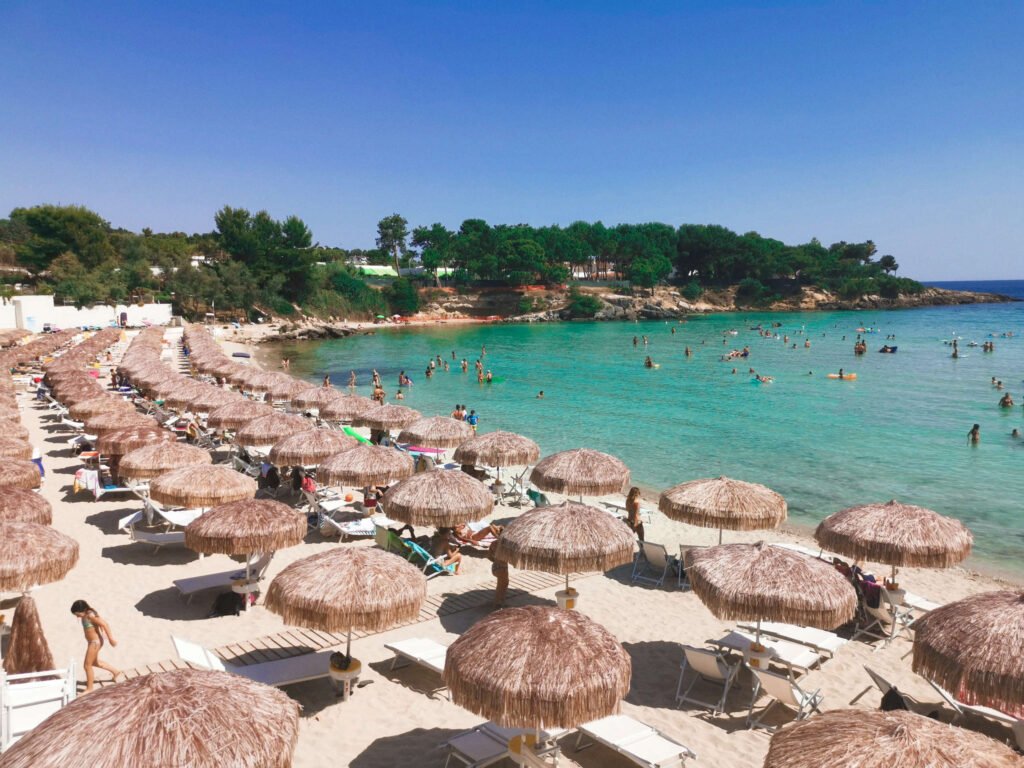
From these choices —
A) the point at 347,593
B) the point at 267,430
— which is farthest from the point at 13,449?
the point at 347,593

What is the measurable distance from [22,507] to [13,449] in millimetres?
4405

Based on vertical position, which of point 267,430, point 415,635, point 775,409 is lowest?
point 775,409

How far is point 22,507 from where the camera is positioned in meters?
9.35

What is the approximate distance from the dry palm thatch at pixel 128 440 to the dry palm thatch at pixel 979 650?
12.9m

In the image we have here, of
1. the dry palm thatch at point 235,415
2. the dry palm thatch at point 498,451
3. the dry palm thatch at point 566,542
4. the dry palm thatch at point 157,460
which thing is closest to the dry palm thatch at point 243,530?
the dry palm thatch at point 566,542

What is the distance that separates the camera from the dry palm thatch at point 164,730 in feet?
13.0

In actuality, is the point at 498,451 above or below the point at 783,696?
above

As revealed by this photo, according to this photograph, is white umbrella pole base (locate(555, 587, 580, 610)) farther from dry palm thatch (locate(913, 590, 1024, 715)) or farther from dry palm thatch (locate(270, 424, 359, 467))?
dry palm thatch (locate(270, 424, 359, 467))

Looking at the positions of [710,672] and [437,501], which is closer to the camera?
[710,672]

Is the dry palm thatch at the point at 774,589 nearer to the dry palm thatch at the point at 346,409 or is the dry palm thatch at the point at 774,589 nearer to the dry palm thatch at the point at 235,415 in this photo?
the dry palm thatch at the point at 235,415

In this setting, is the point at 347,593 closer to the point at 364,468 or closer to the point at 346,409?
the point at 364,468

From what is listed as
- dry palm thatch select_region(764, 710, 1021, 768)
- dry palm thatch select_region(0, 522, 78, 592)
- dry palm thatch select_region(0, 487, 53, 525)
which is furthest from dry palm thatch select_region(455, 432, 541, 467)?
dry palm thatch select_region(764, 710, 1021, 768)

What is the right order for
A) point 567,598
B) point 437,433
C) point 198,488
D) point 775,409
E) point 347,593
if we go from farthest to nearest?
1. point 775,409
2. point 437,433
3. point 198,488
4. point 567,598
5. point 347,593

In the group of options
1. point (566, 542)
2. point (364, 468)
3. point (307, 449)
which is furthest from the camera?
point (307, 449)
